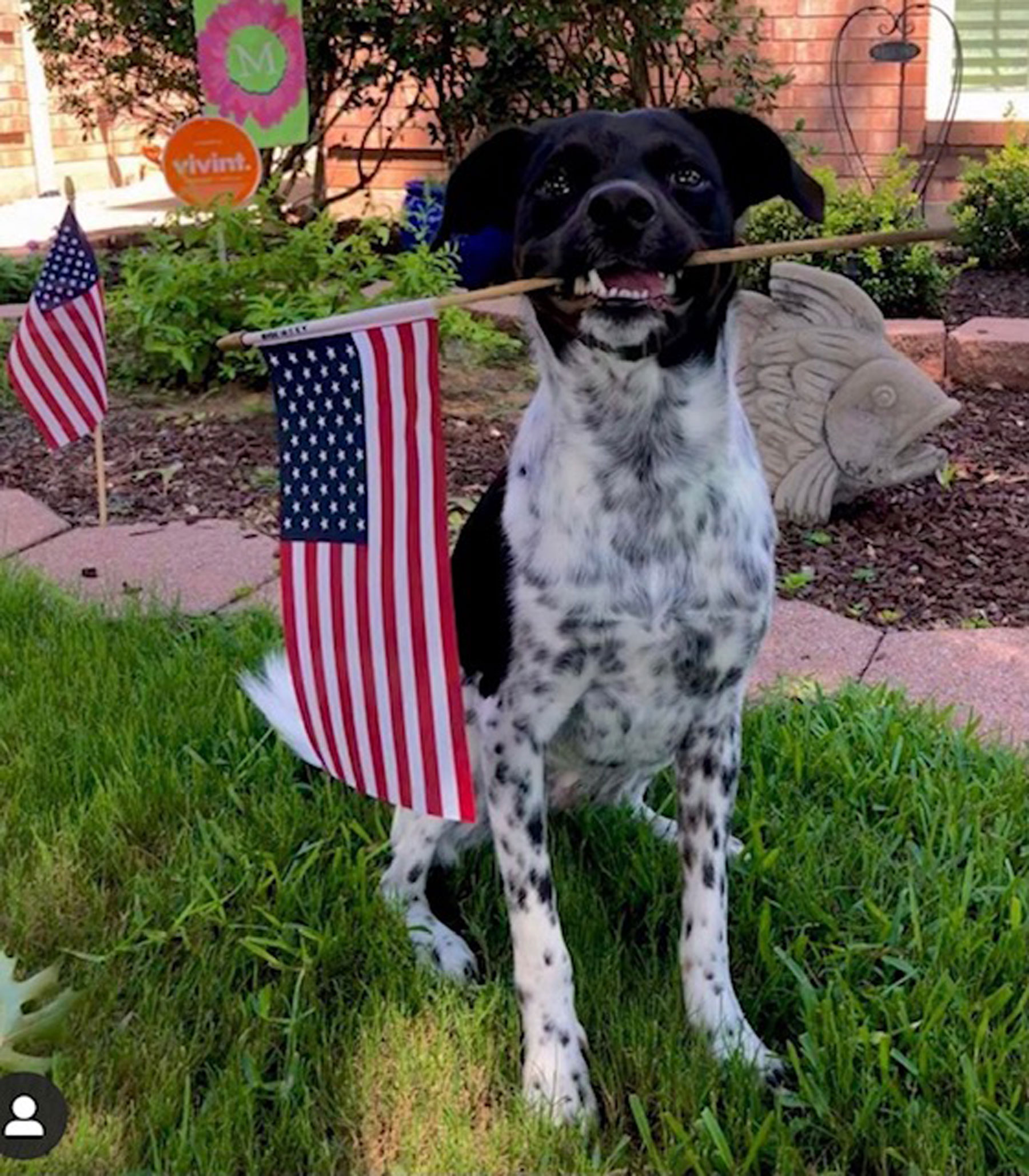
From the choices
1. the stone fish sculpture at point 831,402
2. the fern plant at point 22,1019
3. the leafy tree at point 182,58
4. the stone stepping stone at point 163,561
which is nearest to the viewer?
the fern plant at point 22,1019

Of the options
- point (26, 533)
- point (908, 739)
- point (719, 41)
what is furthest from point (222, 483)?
point (719, 41)

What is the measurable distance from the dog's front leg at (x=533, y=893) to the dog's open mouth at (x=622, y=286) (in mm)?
586

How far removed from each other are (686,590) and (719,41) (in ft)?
25.2

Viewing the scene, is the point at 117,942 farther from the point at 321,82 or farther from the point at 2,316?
the point at 321,82

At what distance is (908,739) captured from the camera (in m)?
3.04

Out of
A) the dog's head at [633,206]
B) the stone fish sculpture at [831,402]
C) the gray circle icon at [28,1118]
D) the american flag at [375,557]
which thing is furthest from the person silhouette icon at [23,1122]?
the stone fish sculpture at [831,402]

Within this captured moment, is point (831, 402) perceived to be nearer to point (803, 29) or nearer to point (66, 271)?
point (66, 271)

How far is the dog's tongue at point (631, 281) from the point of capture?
1.87 meters

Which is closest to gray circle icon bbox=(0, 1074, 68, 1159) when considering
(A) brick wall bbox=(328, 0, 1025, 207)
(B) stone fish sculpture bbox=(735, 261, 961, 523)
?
(B) stone fish sculpture bbox=(735, 261, 961, 523)

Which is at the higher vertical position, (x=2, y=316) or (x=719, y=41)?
(x=719, y=41)

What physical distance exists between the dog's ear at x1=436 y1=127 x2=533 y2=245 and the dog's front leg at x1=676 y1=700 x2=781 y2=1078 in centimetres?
84

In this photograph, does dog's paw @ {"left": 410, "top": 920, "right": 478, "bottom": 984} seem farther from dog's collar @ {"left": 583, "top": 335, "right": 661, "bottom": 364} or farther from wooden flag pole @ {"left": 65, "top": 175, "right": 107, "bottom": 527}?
wooden flag pole @ {"left": 65, "top": 175, "right": 107, "bottom": 527}

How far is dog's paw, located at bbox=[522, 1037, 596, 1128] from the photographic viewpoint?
2.05m

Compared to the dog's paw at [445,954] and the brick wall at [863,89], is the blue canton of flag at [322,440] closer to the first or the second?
the dog's paw at [445,954]
